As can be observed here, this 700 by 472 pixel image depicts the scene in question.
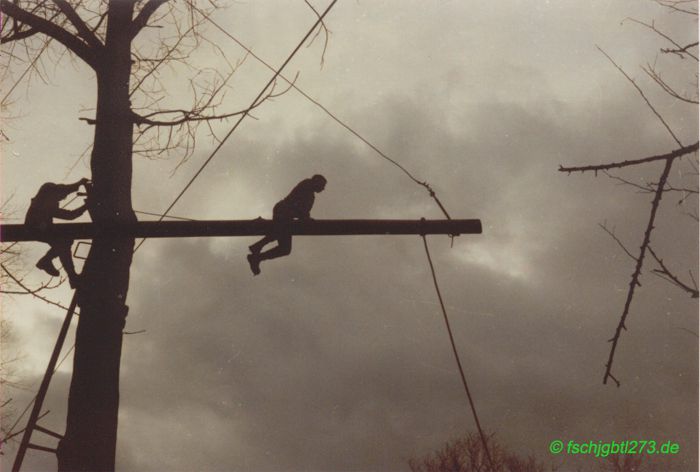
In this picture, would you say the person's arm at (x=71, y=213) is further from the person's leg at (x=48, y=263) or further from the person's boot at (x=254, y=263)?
the person's boot at (x=254, y=263)

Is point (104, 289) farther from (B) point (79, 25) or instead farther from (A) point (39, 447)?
(B) point (79, 25)

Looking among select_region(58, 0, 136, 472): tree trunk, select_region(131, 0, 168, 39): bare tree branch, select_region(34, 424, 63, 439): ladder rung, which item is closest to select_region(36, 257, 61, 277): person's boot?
select_region(58, 0, 136, 472): tree trunk

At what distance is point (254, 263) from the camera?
20.9ft

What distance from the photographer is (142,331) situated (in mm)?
6500

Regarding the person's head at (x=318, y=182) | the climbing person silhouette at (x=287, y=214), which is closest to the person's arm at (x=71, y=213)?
the climbing person silhouette at (x=287, y=214)

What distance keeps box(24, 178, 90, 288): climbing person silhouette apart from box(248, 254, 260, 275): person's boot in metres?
1.73

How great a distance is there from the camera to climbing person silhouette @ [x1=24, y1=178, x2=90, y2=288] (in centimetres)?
583

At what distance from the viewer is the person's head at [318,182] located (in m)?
6.25

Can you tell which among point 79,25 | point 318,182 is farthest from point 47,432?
point 79,25

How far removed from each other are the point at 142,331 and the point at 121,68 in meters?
2.99

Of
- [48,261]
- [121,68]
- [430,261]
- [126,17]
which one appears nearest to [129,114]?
[121,68]

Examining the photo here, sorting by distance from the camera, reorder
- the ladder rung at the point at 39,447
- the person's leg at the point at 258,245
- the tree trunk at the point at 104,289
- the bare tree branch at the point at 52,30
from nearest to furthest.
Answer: the ladder rung at the point at 39,447, the tree trunk at the point at 104,289, the person's leg at the point at 258,245, the bare tree branch at the point at 52,30

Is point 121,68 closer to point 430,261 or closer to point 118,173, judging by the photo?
point 118,173

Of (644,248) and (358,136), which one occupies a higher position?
(358,136)
